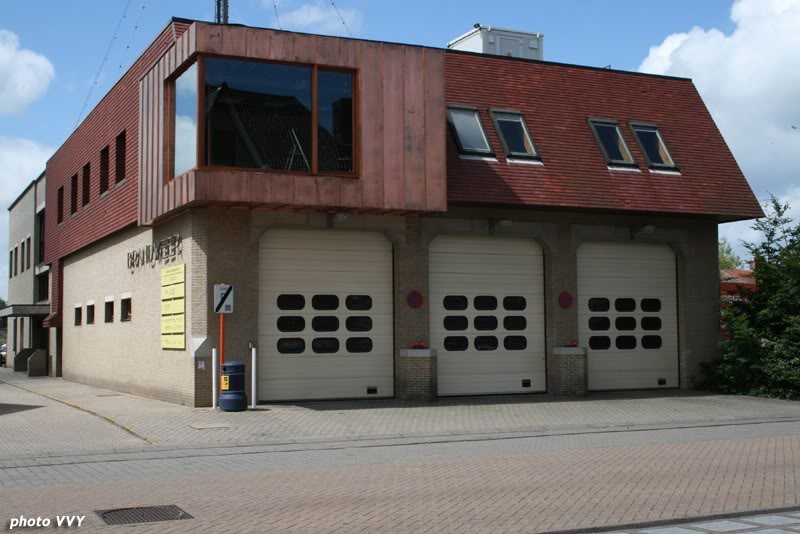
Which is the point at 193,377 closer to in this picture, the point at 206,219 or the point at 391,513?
the point at 206,219

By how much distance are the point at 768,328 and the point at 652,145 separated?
5531 mm

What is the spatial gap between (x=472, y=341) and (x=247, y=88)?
7847 millimetres

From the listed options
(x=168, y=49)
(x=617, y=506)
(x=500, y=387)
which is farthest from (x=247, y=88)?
(x=617, y=506)

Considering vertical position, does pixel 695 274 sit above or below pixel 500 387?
above

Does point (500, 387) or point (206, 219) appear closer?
point (206, 219)

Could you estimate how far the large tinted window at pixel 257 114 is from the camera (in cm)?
1875

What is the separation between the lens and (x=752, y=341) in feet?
76.7

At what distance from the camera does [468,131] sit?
75.7 feet

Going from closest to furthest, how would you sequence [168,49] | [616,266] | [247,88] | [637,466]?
[637,466] → [247,88] → [168,49] → [616,266]

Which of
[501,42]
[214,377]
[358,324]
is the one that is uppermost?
[501,42]

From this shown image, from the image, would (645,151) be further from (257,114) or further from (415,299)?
(257,114)

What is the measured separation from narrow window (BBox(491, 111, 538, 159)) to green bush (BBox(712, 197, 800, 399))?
6.44m

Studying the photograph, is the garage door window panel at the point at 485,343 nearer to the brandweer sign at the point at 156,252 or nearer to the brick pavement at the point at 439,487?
the brandweer sign at the point at 156,252

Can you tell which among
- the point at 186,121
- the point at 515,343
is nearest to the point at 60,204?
the point at 186,121
